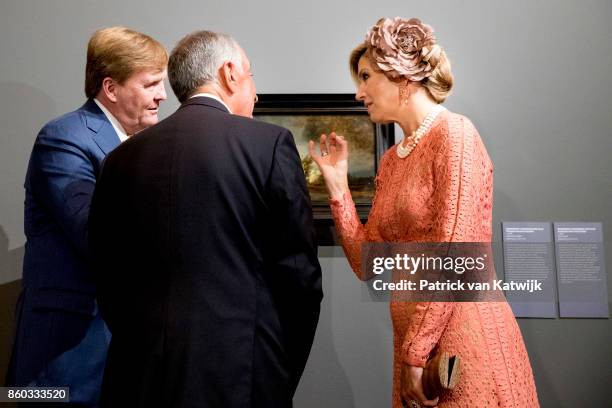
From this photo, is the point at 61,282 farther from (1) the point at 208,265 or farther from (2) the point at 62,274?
(1) the point at 208,265

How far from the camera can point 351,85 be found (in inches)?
96.8

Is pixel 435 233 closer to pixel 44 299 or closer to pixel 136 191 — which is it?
pixel 136 191

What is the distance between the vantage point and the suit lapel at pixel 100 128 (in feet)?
5.44

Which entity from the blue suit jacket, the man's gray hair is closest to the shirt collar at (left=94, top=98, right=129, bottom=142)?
the blue suit jacket

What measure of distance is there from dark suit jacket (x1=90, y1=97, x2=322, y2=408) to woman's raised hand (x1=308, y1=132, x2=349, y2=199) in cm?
61

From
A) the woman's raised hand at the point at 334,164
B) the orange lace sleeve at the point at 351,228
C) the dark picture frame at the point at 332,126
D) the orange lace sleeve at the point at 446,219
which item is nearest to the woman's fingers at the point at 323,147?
the woman's raised hand at the point at 334,164

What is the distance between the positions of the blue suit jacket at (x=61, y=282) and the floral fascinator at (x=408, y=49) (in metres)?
0.92

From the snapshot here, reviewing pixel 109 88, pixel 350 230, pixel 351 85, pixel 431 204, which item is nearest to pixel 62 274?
pixel 109 88

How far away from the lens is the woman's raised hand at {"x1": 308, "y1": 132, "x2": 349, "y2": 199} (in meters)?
1.91

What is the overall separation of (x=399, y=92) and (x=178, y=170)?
77 cm

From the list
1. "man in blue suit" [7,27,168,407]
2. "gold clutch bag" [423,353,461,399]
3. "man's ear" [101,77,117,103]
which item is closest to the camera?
"gold clutch bag" [423,353,461,399]

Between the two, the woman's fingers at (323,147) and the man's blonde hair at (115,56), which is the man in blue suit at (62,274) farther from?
the woman's fingers at (323,147)

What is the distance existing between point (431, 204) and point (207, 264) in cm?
64

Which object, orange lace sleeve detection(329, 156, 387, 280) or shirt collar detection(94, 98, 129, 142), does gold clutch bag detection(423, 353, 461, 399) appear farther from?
shirt collar detection(94, 98, 129, 142)
